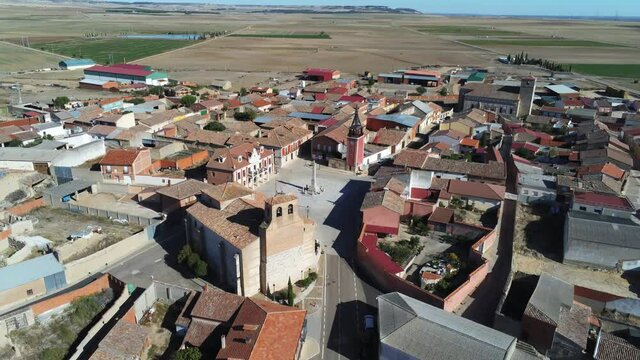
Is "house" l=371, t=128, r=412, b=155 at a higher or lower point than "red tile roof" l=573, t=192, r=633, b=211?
higher

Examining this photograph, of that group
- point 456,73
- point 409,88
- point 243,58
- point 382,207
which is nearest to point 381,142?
point 382,207

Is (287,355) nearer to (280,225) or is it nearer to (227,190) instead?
(280,225)

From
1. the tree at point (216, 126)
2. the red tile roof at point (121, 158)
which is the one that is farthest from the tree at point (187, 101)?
the red tile roof at point (121, 158)

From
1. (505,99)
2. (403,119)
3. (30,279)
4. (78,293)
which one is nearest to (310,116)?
(403,119)

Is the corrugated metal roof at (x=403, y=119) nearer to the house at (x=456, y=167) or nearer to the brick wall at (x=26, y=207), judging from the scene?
the house at (x=456, y=167)

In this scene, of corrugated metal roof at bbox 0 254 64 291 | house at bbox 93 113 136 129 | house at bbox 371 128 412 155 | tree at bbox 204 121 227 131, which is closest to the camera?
corrugated metal roof at bbox 0 254 64 291

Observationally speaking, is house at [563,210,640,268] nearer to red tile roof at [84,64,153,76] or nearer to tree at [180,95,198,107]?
tree at [180,95,198,107]

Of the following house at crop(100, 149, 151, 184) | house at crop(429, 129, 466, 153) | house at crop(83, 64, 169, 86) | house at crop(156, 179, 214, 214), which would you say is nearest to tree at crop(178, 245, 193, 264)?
house at crop(156, 179, 214, 214)
